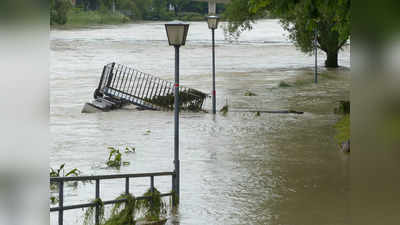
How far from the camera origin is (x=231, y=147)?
47.8 feet

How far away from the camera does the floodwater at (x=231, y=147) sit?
884cm

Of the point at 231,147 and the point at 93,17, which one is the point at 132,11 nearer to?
the point at 93,17

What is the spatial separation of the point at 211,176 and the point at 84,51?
4140 centimetres

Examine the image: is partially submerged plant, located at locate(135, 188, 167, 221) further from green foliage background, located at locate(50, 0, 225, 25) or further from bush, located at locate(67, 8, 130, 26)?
green foliage background, located at locate(50, 0, 225, 25)

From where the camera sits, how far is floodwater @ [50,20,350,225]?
29.0ft

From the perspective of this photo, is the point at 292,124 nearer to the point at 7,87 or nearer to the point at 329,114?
the point at 329,114

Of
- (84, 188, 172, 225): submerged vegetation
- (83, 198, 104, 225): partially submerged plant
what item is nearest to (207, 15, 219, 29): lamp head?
(84, 188, 172, 225): submerged vegetation

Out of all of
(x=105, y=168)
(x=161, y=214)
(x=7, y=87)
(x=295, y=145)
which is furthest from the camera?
(x=295, y=145)

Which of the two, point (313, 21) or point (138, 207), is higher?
point (313, 21)

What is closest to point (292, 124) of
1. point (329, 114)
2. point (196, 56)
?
point (329, 114)

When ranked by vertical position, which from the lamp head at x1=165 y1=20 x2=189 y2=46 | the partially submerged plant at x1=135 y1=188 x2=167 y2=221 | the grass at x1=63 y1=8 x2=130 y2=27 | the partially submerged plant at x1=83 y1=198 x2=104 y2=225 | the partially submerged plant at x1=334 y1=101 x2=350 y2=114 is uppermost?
the grass at x1=63 y1=8 x2=130 y2=27

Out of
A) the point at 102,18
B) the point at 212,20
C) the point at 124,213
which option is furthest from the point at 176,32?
the point at 102,18

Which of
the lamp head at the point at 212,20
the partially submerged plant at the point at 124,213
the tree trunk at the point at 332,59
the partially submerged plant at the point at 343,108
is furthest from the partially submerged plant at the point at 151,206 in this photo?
the tree trunk at the point at 332,59

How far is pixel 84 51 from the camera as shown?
5100 centimetres
